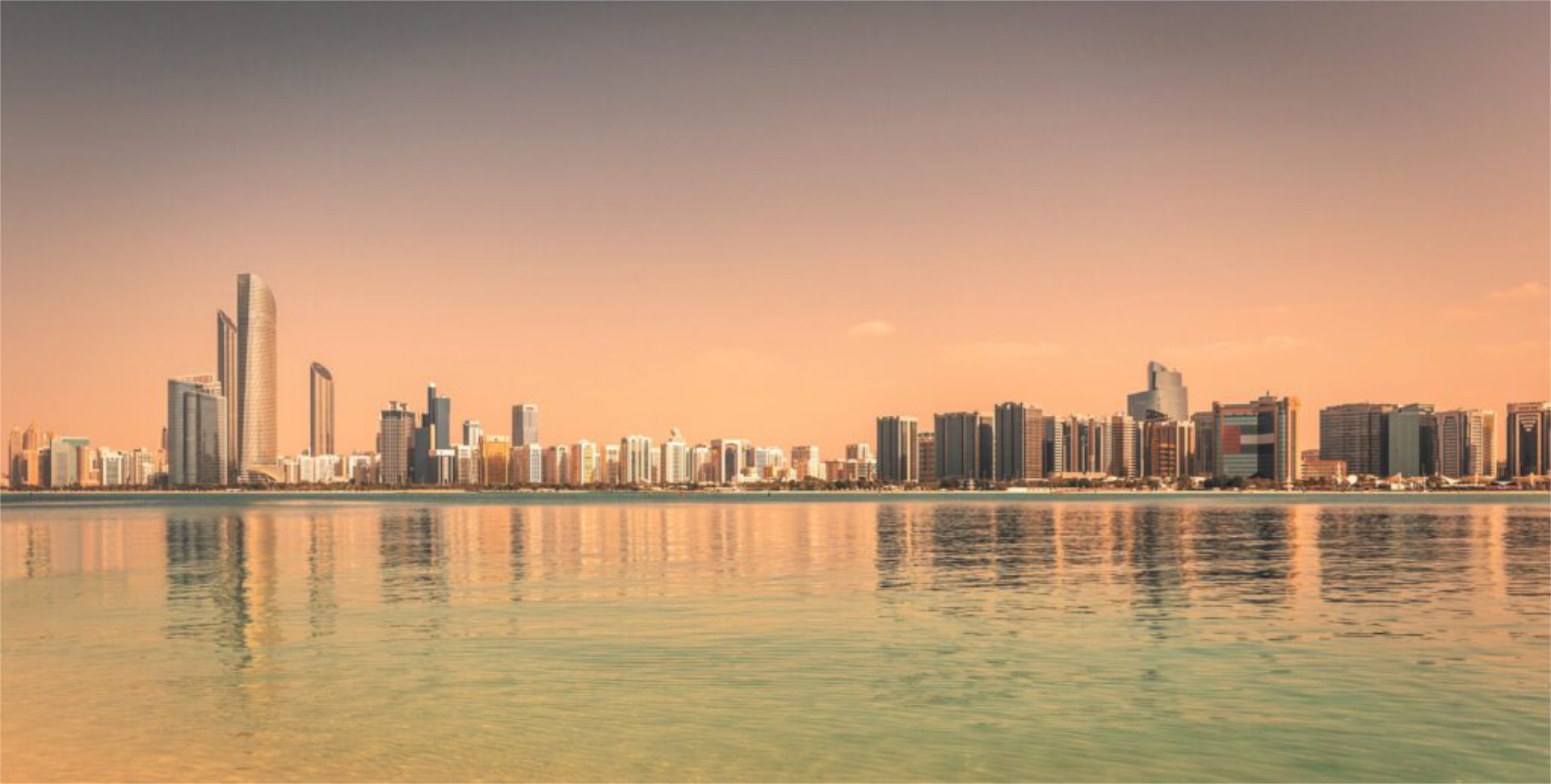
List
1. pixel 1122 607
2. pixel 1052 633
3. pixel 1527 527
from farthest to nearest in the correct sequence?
pixel 1527 527 < pixel 1122 607 < pixel 1052 633

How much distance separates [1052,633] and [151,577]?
47121mm

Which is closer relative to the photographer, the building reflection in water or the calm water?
the calm water

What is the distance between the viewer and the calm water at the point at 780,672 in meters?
21.6

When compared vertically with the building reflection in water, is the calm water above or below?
above

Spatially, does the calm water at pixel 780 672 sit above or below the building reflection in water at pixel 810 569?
above

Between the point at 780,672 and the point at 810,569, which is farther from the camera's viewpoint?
the point at 810,569

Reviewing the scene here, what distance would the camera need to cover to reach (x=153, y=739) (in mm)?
23234

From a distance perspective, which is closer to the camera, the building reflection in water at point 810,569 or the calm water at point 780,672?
the calm water at point 780,672

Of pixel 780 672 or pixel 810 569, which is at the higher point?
pixel 780 672

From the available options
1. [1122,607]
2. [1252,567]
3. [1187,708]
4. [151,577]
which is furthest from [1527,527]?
[151,577]

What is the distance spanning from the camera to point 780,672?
30.0 meters

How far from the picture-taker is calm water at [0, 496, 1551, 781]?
21.6 meters

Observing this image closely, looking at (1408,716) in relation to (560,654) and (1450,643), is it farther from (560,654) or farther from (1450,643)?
(560,654)

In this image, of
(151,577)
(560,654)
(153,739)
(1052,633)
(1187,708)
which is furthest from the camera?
(151,577)
